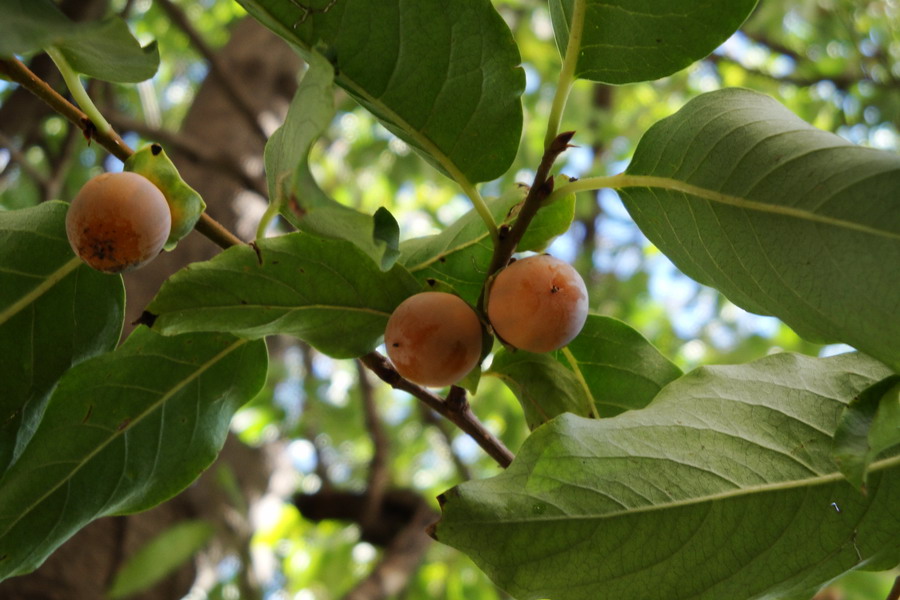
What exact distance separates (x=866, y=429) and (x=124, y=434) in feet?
2.14

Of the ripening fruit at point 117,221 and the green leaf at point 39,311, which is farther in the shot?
the green leaf at point 39,311

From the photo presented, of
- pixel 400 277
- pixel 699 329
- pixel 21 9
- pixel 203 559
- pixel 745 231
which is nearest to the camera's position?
pixel 21 9

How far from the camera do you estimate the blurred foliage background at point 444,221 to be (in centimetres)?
270

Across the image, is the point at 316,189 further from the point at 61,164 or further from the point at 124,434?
the point at 61,164

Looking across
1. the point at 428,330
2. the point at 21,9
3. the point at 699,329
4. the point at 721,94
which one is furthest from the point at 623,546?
the point at 699,329

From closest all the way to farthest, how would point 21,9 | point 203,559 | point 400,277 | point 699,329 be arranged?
point 21,9, point 400,277, point 203,559, point 699,329

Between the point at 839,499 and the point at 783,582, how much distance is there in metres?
0.09

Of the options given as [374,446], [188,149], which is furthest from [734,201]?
[374,446]

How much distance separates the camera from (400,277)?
730 millimetres

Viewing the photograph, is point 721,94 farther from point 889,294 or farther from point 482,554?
point 482,554

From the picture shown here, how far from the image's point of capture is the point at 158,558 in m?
1.62

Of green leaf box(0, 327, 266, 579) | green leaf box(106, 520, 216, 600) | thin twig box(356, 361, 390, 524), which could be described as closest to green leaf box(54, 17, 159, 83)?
green leaf box(0, 327, 266, 579)

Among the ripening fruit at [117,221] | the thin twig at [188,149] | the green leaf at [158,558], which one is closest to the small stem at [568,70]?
the ripening fruit at [117,221]

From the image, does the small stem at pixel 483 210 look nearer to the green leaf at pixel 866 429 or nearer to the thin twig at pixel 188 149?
the green leaf at pixel 866 429
